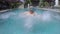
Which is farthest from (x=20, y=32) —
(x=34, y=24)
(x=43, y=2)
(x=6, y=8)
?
(x=43, y=2)

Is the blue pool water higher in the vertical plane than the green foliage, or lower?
lower

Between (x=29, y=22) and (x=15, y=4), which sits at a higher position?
(x=15, y=4)

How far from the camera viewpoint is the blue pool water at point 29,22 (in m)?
1.22

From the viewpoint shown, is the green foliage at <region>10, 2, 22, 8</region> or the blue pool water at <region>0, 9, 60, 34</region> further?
the green foliage at <region>10, 2, 22, 8</region>

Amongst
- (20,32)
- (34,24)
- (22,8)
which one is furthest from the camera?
(22,8)

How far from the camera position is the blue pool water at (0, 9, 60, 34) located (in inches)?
47.9

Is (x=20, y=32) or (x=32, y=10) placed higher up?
(x=32, y=10)

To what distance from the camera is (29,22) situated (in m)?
1.32

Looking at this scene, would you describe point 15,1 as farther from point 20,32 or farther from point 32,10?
point 20,32

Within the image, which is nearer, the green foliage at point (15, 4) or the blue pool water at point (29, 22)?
the blue pool water at point (29, 22)

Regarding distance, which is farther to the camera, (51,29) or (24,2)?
(24,2)

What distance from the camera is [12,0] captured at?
1.39m

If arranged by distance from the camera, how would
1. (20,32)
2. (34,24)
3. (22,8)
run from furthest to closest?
(22,8) < (34,24) < (20,32)

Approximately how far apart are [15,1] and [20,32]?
1.04 ft
